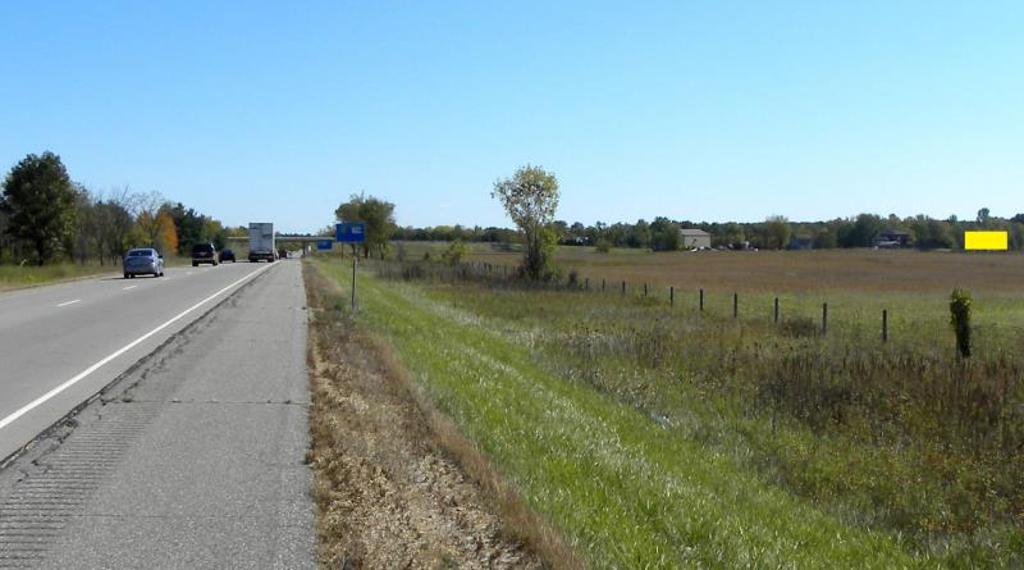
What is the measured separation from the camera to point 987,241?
456 ft

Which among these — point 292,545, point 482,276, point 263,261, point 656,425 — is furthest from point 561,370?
point 263,261

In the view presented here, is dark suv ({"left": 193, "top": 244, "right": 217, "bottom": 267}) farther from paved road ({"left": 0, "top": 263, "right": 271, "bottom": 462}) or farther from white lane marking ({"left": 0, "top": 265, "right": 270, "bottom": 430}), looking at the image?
white lane marking ({"left": 0, "top": 265, "right": 270, "bottom": 430})

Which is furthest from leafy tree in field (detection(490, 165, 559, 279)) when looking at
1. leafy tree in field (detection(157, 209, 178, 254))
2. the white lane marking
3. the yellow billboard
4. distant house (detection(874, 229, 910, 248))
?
distant house (detection(874, 229, 910, 248))

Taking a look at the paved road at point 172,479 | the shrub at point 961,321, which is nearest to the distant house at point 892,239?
the shrub at point 961,321

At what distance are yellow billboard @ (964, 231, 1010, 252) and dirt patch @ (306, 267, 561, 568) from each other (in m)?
137

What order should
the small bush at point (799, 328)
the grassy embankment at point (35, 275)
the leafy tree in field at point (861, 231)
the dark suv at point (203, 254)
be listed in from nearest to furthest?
the small bush at point (799, 328) < the grassy embankment at point (35, 275) < the dark suv at point (203, 254) < the leafy tree in field at point (861, 231)

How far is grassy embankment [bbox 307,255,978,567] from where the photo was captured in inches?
291

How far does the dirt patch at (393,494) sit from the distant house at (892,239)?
16649 cm

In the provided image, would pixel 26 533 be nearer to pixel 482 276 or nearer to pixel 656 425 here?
pixel 656 425

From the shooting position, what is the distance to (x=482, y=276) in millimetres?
61094

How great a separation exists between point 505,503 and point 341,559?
142 cm

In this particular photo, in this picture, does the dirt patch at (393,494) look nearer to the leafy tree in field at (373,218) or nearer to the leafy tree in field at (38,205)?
the leafy tree in field at (38,205)

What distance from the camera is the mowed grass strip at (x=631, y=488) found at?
7031 millimetres

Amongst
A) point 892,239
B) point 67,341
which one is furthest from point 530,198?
point 892,239
